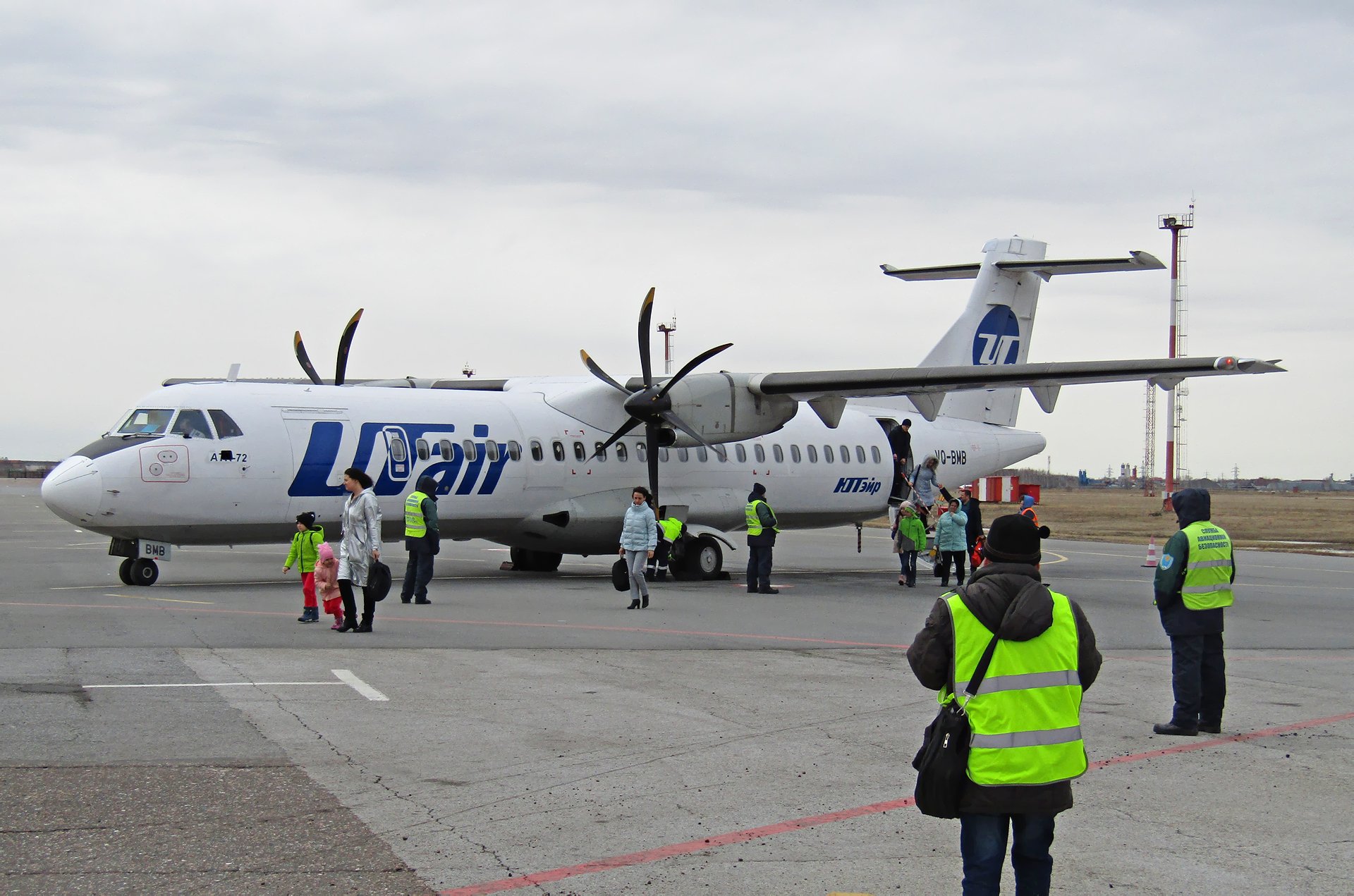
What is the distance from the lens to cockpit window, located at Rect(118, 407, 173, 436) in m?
18.1

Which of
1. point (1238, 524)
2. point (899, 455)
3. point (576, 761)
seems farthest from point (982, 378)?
point (1238, 524)

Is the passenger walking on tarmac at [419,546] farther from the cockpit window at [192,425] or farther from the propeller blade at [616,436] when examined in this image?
the propeller blade at [616,436]

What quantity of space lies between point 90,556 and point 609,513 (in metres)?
11.1

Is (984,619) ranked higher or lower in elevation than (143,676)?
higher

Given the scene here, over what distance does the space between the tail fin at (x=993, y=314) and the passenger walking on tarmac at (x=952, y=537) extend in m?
7.40

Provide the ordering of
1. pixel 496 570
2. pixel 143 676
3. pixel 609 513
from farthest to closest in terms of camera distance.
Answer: pixel 496 570
pixel 609 513
pixel 143 676

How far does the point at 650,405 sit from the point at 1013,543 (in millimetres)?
17215

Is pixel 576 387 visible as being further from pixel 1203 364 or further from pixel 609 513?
pixel 1203 364

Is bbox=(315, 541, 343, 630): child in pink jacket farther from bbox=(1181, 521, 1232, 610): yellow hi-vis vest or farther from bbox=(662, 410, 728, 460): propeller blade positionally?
bbox=(662, 410, 728, 460): propeller blade

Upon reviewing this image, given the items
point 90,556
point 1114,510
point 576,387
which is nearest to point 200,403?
point 576,387

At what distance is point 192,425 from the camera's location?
18.3 m

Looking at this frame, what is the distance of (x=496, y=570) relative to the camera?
2402 cm

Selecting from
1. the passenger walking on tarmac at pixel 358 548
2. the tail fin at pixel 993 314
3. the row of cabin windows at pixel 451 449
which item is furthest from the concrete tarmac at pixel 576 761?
the tail fin at pixel 993 314

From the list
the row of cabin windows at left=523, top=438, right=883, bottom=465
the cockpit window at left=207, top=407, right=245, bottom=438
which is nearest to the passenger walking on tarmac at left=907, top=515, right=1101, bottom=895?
the cockpit window at left=207, top=407, right=245, bottom=438
